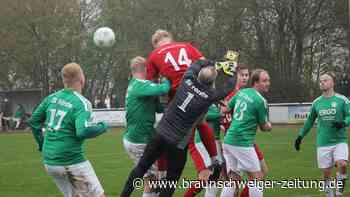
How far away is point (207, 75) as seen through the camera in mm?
8859

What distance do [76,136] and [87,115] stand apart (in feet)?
1.01

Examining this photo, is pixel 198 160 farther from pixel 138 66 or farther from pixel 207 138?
pixel 138 66

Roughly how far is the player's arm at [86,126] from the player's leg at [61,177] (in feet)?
1.72

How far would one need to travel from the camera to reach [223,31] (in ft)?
165

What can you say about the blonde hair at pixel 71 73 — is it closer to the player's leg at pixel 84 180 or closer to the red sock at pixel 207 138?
the player's leg at pixel 84 180

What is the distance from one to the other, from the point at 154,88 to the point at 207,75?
88 cm

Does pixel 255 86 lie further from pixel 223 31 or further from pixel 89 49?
pixel 89 49

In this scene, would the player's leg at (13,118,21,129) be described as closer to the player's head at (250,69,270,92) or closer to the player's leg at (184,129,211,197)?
the player's head at (250,69,270,92)

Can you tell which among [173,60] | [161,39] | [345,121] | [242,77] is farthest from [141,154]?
[345,121]

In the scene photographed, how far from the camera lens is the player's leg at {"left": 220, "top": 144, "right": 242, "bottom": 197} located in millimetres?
10945

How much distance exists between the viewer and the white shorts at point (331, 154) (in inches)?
495

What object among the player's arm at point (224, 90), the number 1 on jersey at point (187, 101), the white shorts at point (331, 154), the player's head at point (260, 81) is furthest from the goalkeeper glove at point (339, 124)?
the number 1 on jersey at point (187, 101)

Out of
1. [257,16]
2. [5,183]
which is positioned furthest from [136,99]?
[257,16]

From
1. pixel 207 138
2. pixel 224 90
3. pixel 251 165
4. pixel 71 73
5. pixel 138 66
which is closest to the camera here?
pixel 71 73
